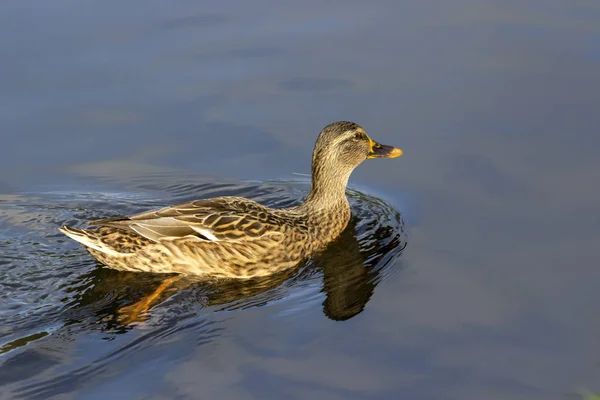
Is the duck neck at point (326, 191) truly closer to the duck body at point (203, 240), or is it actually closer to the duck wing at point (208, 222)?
the duck body at point (203, 240)

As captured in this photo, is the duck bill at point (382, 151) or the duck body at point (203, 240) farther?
the duck bill at point (382, 151)

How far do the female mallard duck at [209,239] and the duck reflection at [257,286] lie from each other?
0.12 meters

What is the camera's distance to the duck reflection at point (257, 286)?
26.8 feet

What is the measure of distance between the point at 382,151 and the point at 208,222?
2.08 meters

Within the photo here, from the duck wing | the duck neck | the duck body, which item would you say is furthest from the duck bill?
the duck wing

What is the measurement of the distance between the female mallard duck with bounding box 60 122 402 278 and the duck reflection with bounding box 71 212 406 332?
124 mm

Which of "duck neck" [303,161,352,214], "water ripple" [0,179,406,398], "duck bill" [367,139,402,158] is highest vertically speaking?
"duck bill" [367,139,402,158]

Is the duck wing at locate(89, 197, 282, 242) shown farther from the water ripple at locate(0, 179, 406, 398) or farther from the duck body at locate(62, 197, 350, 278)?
the water ripple at locate(0, 179, 406, 398)

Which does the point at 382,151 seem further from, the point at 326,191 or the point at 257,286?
the point at 257,286

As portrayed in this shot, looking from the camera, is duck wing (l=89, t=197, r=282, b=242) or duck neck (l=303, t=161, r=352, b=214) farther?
duck neck (l=303, t=161, r=352, b=214)

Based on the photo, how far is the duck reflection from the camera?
321 inches

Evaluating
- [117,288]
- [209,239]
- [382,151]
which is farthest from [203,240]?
[382,151]

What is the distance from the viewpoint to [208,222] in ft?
29.8

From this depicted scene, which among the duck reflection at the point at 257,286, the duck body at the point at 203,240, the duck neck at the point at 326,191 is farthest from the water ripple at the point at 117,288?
the duck neck at the point at 326,191
